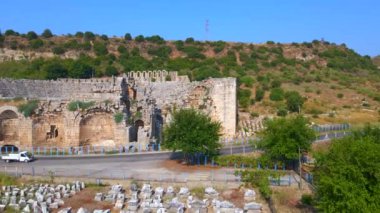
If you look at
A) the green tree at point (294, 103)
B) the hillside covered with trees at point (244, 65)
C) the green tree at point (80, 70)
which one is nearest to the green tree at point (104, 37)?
the hillside covered with trees at point (244, 65)

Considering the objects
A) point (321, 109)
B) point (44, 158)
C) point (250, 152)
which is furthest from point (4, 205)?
point (321, 109)

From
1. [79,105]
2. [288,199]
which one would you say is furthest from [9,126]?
[288,199]

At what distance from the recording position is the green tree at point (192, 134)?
1228 inches

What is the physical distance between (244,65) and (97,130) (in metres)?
48.3

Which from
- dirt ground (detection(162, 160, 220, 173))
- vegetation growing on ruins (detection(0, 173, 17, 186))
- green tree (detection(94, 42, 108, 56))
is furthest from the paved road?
green tree (detection(94, 42, 108, 56))

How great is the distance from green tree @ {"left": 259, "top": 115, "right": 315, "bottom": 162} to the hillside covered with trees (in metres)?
22.1

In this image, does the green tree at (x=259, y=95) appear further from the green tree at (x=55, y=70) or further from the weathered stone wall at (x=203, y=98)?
the green tree at (x=55, y=70)

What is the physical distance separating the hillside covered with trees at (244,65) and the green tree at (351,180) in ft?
106

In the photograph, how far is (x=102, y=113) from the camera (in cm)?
3938

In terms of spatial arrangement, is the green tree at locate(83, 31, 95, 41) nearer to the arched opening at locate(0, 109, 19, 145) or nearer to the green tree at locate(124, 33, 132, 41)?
the green tree at locate(124, 33, 132, 41)

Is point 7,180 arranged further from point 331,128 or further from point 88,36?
point 88,36

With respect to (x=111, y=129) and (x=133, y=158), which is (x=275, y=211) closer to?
(x=133, y=158)

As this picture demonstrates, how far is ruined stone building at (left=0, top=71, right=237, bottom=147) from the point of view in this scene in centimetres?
3844

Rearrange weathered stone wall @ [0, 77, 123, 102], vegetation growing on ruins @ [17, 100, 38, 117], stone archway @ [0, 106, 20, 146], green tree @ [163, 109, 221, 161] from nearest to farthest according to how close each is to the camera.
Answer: green tree @ [163, 109, 221, 161] → vegetation growing on ruins @ [17, 100, 38, 117] → stone archway @ [0, 106, 20, 146] → weathered stone wall @ [0, 77, 123, 102]
